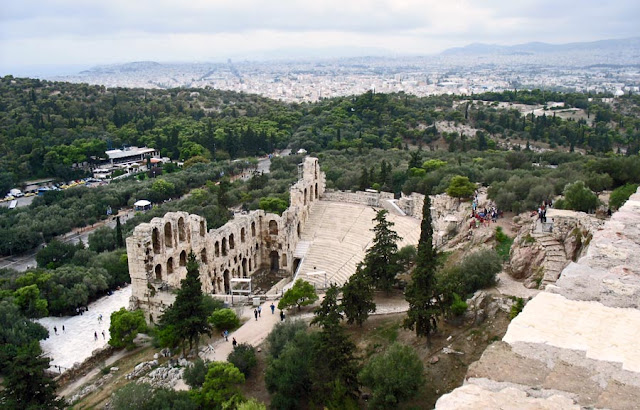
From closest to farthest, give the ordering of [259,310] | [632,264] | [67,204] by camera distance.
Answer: [632,264]
[259,310]
[67,204]

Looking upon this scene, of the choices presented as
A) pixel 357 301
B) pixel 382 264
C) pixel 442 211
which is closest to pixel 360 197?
pixel 442 211

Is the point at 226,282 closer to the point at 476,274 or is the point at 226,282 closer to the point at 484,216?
the point at 484,216

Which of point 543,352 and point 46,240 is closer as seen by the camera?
point 543,352

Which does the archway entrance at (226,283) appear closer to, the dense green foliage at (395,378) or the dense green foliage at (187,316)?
the dense green foliage at (187,316)

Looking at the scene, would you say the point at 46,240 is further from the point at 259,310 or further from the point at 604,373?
the point at 604,373

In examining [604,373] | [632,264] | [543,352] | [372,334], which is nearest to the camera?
[604,373]

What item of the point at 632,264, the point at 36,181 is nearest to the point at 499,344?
the point at 632,264
